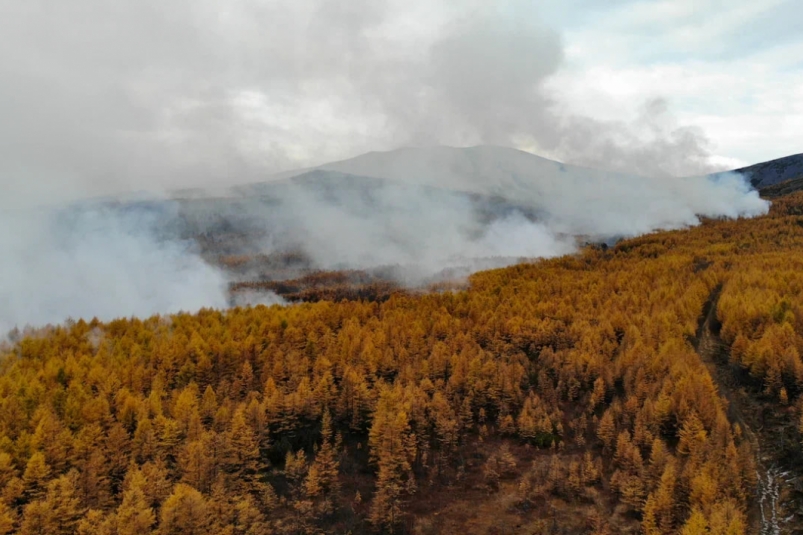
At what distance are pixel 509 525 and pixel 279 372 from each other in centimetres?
5156

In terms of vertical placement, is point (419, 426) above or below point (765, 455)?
above

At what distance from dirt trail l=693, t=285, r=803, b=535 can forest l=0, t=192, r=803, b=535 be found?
332 millimetres

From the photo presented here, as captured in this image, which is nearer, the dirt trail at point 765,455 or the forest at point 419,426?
the dirt trail at point 765,455

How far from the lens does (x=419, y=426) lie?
269ft

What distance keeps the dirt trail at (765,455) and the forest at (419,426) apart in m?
0.33

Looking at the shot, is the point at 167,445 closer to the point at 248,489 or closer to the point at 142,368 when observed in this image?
the point at 248,489

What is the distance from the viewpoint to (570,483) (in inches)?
2778

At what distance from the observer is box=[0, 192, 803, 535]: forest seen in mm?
63438

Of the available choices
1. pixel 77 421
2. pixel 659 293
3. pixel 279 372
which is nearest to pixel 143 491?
pixel 77 421

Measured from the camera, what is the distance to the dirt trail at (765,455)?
198ft

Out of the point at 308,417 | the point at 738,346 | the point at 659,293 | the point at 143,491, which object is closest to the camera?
the point at 143,491

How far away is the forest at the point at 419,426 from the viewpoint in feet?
208

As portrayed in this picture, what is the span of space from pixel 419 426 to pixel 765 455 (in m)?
48.5

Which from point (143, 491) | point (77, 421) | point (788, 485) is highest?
point (77, 421)
